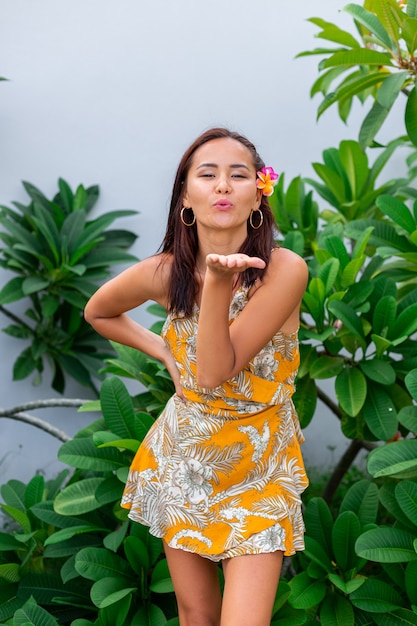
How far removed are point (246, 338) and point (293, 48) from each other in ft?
6.62

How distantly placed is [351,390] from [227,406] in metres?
0.82

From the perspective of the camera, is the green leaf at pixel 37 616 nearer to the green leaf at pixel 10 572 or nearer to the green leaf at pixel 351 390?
the green leaf at pixel 10 572

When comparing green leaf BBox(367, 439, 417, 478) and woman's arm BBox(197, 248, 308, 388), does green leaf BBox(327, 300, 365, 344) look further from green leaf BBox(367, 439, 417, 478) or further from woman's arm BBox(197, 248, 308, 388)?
woman's arm BBox(197, 248, 308, 388)

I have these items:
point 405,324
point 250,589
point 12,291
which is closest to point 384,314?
point 405,324

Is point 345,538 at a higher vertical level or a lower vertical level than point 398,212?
lower

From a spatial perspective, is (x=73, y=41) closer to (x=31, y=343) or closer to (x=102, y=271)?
(x=102, y=271)

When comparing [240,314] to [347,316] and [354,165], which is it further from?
[354,165]

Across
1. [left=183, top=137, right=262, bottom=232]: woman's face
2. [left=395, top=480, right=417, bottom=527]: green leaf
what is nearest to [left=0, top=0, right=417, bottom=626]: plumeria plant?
[left=395, top=480, right=417, bottom=527]: green leaf

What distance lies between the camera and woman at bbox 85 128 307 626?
1.51 metres

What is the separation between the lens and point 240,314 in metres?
1.50

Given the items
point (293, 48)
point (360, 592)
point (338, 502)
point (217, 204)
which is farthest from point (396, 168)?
point (217, 204)

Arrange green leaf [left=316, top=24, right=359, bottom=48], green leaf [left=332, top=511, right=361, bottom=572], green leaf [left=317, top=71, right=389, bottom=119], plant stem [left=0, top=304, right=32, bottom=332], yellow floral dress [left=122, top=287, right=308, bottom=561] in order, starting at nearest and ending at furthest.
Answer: yellow floral dress [left=122, top=287, right=308, bottom=561], green leaf [left=332, top=511, right=361, bottom=572], green leaf [left=317, top=71, right=389, bottom=119], green leaf [left=316, top=24, right=359, bottom=48], plant stem [left=0, top=304, right=32, bottom=332]

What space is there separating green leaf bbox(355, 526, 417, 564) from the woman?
20.3 inches

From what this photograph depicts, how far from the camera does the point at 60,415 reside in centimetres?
346
